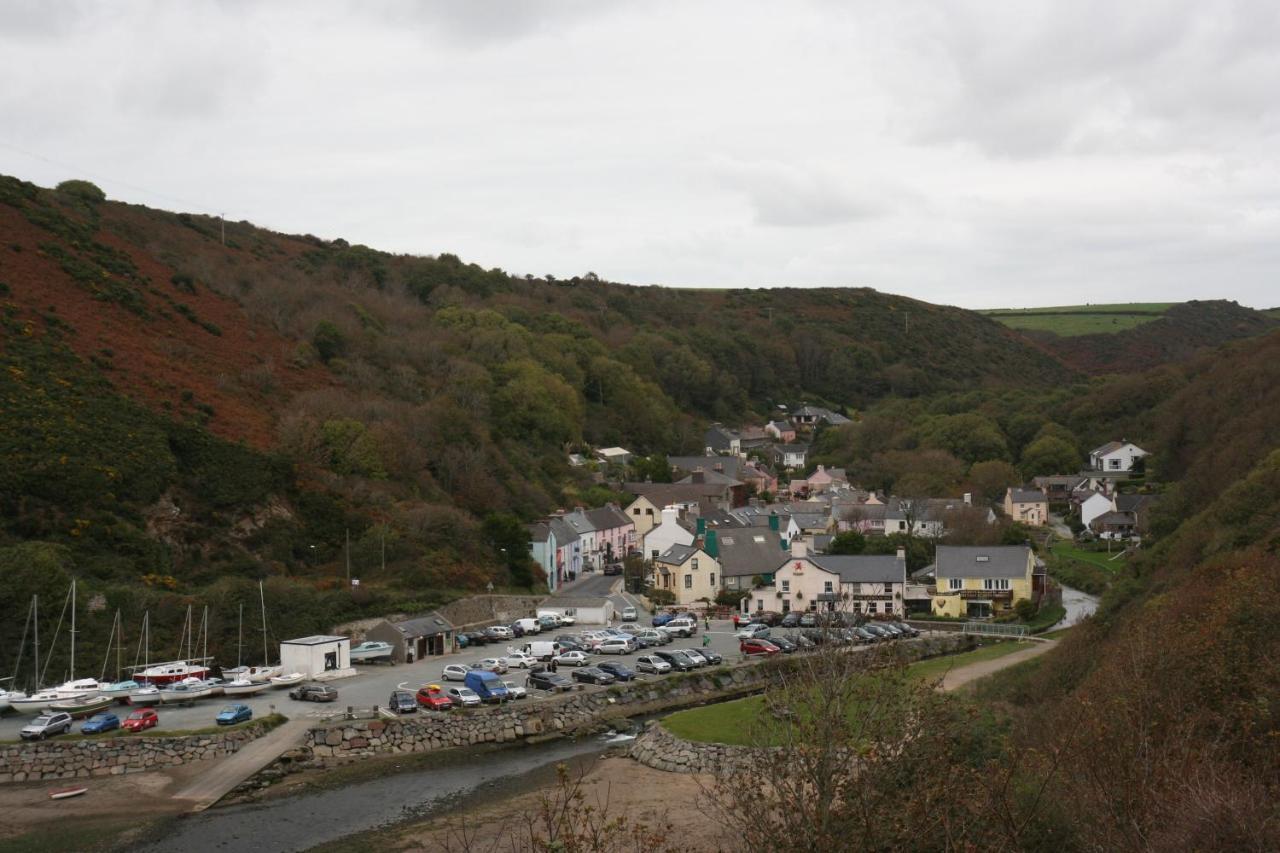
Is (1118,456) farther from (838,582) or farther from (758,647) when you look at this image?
(758,647)

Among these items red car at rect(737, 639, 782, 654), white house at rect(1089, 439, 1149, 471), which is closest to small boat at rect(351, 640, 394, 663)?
→ red car at rect(737, 639, 782, 654)

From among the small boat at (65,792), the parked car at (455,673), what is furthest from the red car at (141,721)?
the parked car at (455,673)

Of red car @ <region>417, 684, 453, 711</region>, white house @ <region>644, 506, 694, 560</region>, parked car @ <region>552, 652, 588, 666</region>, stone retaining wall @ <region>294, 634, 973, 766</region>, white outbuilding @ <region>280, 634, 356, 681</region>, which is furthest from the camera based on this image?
white house @ <region>644, 506, 694, 560</region>

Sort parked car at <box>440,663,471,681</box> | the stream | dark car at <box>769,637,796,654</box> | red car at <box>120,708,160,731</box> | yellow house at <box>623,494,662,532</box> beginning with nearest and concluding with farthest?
the stream
red car at <box>120,708,160,731</box>
parked car at <box>440,663,471,681</box>
dark car at <box>769,637,796,654</box>
yellow house at <box>623,494,662,532</box>

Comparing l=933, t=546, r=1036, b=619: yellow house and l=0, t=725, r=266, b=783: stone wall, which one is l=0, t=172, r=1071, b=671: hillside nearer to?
l=0, t=725, r=266, b=783: stone wall

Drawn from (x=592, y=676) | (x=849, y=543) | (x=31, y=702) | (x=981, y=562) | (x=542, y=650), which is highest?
(x=849, y=543)

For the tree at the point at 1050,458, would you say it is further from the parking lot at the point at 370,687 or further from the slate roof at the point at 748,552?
the parking lot at the point at 370,687

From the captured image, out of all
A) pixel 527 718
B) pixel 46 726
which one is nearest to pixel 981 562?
pixel 527 718
